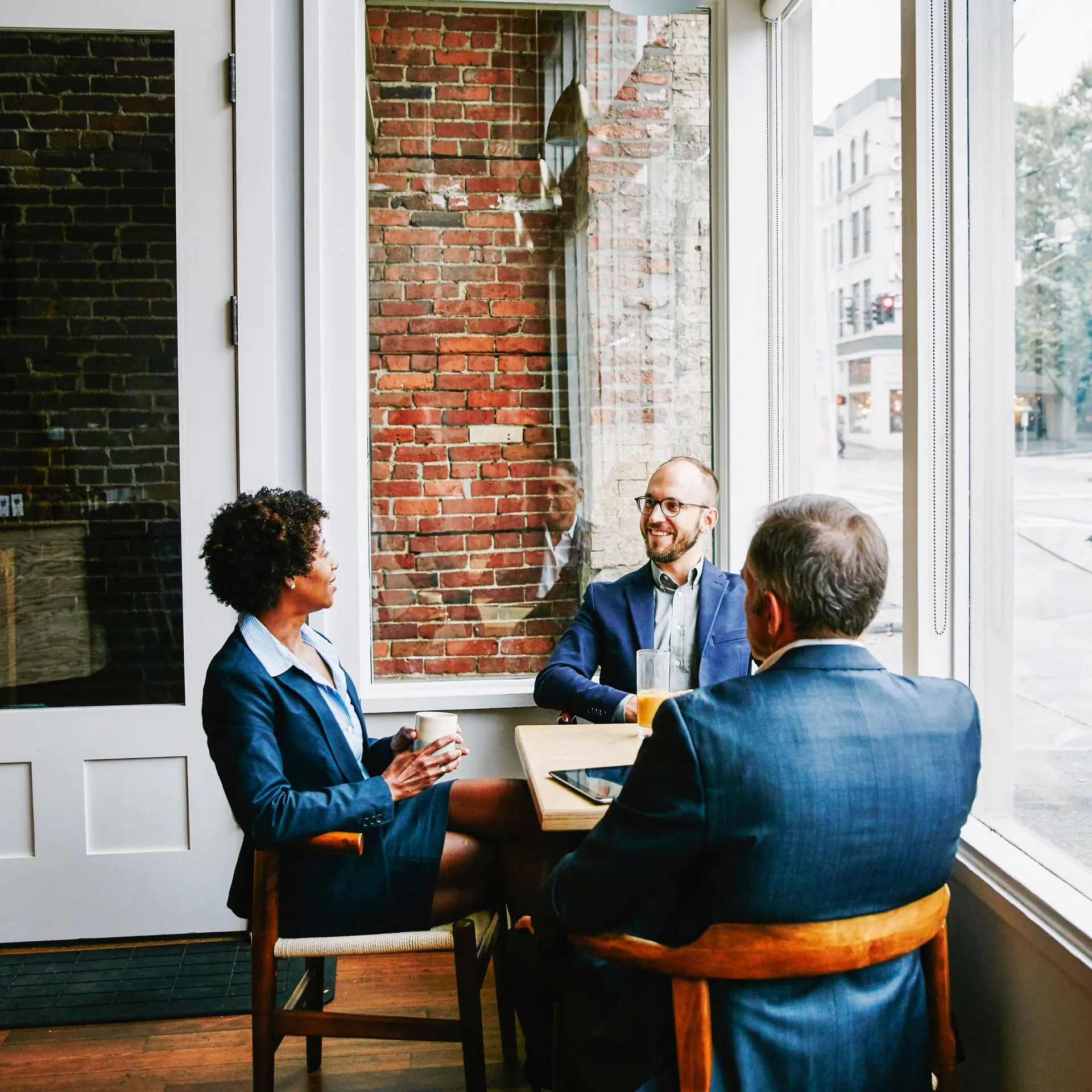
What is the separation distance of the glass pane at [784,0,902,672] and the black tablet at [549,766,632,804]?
24.9 inches

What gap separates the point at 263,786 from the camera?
1.90 meters

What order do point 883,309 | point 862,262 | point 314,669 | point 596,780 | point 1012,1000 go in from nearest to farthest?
point 1012,1000 < point 596,780 < point 314,669 < point 883,309 < point 862,262

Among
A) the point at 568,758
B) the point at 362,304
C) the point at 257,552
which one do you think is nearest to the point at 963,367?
the point at 568,758

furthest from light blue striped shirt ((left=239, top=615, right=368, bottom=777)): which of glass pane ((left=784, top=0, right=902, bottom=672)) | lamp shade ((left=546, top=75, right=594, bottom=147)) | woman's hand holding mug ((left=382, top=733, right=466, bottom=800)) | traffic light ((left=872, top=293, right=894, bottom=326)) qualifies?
lamp shade ((left=546, top=75, right=594, bottom=147))

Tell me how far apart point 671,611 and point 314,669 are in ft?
3.31

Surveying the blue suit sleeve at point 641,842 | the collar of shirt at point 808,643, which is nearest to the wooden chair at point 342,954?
the blue suit sleeve at point 641,842

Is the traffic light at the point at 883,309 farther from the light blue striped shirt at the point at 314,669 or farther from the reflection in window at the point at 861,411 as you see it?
the light blue striped shirt at the point at 314,669

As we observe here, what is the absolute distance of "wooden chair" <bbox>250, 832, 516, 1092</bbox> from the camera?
77.3 inches

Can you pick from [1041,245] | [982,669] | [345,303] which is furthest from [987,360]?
[345,303]

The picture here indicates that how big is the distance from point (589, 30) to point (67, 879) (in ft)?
10.0

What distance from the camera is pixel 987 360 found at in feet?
6.40

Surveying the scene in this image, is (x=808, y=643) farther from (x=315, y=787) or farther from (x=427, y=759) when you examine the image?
(x=315, y=787)

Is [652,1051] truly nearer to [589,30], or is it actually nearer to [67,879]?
[67,879]

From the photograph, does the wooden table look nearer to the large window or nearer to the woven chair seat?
the woven chair seat
